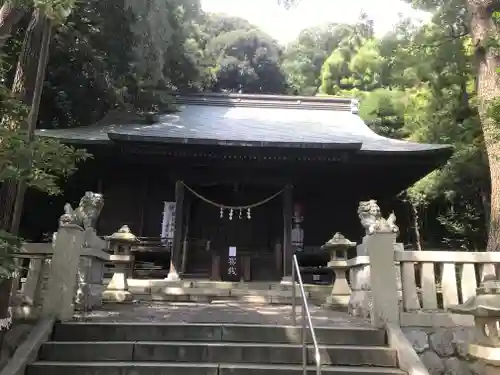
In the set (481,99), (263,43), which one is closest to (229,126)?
(481,99)

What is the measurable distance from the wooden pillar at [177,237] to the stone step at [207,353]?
5.08m

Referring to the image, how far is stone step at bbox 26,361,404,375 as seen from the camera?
4250 millimetres

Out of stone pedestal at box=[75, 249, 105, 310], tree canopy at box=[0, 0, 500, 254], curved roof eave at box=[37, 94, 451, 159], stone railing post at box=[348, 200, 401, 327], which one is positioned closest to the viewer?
stone railing post at box=[348, 200, 401, 327]

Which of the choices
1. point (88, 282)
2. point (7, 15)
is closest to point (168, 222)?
point (88, 282)

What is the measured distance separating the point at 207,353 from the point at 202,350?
0.06m

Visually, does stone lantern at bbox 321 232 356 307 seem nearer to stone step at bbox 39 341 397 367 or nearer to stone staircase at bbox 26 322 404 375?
stone staircase at bbox 26 322 404 375

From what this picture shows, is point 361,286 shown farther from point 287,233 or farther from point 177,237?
point 177,237

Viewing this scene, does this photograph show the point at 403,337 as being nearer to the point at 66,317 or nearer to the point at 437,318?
the point at 437,318

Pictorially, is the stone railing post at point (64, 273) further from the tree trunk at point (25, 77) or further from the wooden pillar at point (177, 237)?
the wooden pillar at point (177, 237)

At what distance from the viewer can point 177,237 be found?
1025cm

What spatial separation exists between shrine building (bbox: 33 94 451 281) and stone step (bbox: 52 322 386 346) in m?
5.06

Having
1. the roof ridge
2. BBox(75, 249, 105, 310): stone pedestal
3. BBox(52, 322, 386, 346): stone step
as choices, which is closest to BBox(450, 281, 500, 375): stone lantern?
BBox(52, 322, 386, 346): stone step

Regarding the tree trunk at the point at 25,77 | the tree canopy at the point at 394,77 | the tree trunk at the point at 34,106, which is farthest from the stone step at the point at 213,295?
the tree canopy at the point at 394,77

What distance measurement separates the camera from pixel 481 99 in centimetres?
867
